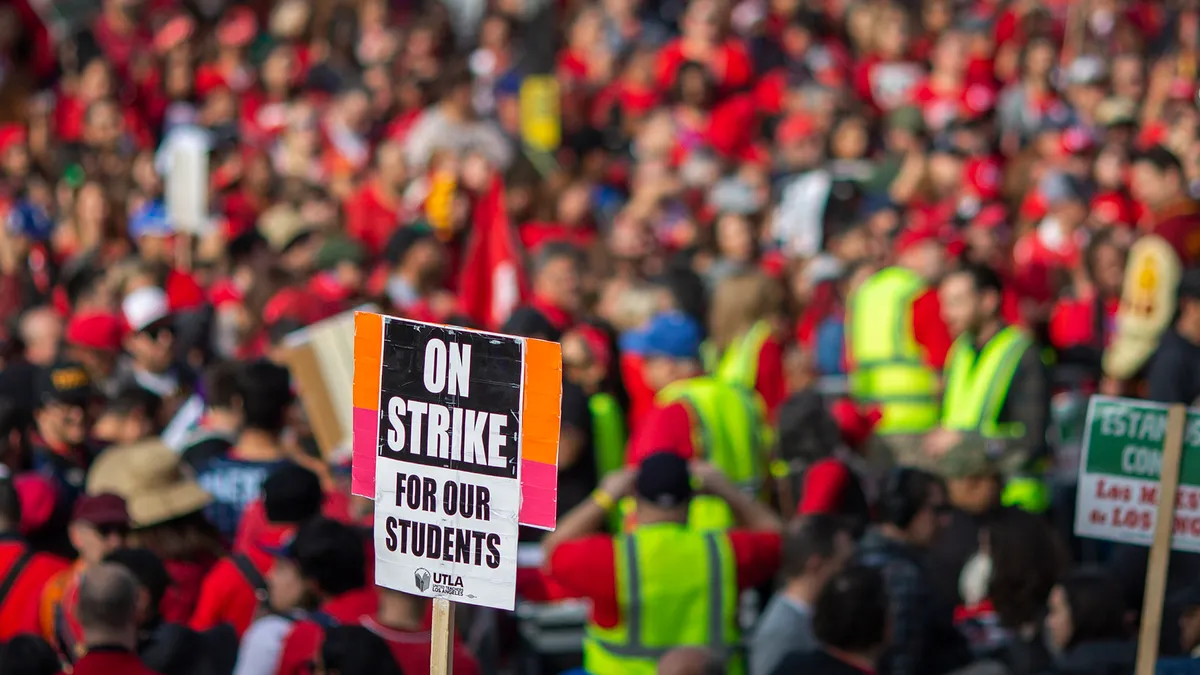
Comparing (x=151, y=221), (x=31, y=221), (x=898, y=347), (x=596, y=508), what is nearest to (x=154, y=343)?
(x=596, y=508)

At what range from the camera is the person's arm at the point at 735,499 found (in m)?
6.85

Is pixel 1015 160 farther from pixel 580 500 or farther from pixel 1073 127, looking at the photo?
pixel 580 500

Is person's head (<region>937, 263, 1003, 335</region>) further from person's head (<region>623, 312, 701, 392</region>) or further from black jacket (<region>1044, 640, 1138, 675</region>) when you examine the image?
black jacket (<region>1044, 640, 1138, 675</region>)

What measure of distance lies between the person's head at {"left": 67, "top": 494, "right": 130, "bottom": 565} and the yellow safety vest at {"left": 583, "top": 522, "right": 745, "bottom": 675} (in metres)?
1.64

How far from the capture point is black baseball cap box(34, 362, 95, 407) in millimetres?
8094

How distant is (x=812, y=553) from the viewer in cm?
644

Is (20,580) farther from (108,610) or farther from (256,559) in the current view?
(108,610)

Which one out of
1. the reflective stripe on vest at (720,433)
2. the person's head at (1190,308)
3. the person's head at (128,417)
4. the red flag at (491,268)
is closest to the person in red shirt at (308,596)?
the person's head at (128,417)

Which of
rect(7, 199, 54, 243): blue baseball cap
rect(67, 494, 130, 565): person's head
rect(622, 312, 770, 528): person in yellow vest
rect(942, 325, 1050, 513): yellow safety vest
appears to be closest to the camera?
rect(67, 494, 130, 565): person's head

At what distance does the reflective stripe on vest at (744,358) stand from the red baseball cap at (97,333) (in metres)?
3.06

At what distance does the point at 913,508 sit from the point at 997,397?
60.3 inches

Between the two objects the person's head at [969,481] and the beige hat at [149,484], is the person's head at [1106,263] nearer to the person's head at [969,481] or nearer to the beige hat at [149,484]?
the person's head at [969,481]

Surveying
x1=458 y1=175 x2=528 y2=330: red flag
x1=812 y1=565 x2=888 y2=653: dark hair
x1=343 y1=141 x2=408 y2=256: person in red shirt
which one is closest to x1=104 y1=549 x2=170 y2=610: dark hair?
x1=812 y1=565 x2=888 y2=653: dark hair

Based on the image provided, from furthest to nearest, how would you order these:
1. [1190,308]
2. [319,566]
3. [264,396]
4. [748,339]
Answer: [748,339], [1190,308], [264,396], [319,566]
